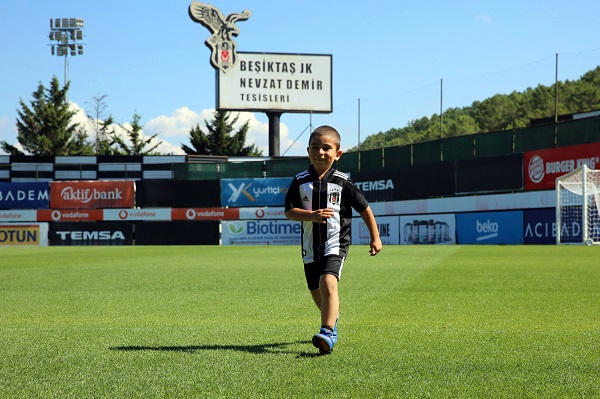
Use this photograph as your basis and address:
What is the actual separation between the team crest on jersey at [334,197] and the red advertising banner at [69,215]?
38847mm

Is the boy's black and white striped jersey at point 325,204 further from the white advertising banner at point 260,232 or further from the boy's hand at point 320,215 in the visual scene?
the white advertising banner at point 260,232

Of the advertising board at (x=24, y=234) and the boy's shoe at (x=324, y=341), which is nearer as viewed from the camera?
the boy's shoe at (x=324, y=341)

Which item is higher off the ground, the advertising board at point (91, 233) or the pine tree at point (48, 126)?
the pine tree at point (48, 126)

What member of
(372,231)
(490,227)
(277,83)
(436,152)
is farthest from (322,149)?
(277,83)

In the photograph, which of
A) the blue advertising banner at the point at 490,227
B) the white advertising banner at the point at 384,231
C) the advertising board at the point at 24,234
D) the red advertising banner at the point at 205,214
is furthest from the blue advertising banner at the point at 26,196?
the blue advertising banner at the point at 490,227

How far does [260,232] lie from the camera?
4150 cm

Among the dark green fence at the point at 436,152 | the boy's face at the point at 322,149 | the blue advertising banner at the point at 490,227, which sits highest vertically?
the dark green fence at the point at 436,152

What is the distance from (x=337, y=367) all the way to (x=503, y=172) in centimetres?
2864

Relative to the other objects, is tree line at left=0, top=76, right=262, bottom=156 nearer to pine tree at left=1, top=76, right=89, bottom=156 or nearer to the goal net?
pine tree at left=1, top=76, right=89, bottom=156

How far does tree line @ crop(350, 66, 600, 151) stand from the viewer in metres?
84.0

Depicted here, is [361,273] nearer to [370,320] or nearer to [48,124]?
[370,320]

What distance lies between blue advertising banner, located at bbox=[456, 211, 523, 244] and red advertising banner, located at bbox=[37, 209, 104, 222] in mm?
20510

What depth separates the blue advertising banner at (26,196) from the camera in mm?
42906

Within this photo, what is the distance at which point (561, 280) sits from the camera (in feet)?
34.8
